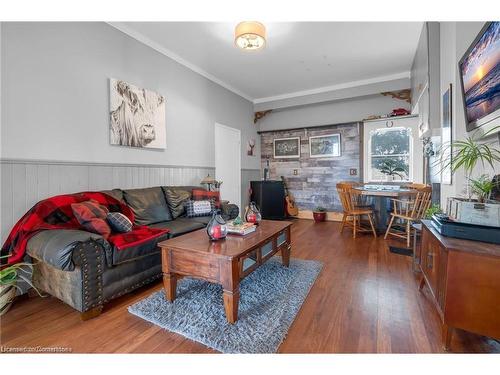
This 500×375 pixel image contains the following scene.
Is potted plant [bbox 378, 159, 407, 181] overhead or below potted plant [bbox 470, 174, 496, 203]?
overhead

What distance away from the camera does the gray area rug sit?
1389 mm

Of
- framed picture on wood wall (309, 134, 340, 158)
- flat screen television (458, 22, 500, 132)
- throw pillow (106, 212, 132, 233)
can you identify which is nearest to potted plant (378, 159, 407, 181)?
framed picture on wood wall (309, 134, 340, 158)

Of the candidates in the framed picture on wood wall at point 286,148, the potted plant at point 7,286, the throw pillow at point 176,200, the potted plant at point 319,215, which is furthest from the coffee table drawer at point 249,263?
the framed picture on wood wall at point 286,148

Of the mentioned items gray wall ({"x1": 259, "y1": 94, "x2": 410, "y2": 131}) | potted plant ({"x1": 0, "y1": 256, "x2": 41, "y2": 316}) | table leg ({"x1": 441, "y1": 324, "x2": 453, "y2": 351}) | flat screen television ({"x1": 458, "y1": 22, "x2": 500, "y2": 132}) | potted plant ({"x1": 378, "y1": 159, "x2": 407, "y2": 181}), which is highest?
gray wall ({"x1": 259, "y1": 94, "x2": 410, "y2": 131})

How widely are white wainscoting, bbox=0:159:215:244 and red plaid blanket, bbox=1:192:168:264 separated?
5.7 inches

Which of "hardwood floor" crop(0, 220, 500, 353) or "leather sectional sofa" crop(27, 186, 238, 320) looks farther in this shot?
"leather sectional sofa" crop(27, 186, 238, 320)

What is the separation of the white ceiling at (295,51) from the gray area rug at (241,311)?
2899 mm

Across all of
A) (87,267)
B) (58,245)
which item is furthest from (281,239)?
(58,245)

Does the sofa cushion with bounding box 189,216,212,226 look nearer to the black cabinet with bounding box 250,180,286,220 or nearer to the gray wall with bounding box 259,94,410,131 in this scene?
the black cabinet with bounding box 250,180,286,220

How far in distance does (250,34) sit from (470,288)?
8.92ft

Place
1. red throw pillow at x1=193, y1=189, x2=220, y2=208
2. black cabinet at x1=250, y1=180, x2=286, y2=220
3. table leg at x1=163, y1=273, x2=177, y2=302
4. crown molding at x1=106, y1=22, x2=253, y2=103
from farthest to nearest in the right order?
black cabinet at x1=250, y1=180, x2=286, y2=220 → red throw pillow at x1=193, y1=189, x2=220, y2=208 → crown molding at x1=106, y1=22, x2=253, y2=103 → table leg at x1=163, y1=273, x2=177, y2=302

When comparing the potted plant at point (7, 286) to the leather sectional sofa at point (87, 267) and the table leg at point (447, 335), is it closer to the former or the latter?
the leather sectional sofa at point (87, 267)

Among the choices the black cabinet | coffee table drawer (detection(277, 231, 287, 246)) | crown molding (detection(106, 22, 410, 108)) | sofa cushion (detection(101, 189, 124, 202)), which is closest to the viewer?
coffee table drawer (detection(277, 231, 287, 246))

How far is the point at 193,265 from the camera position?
1667mm
